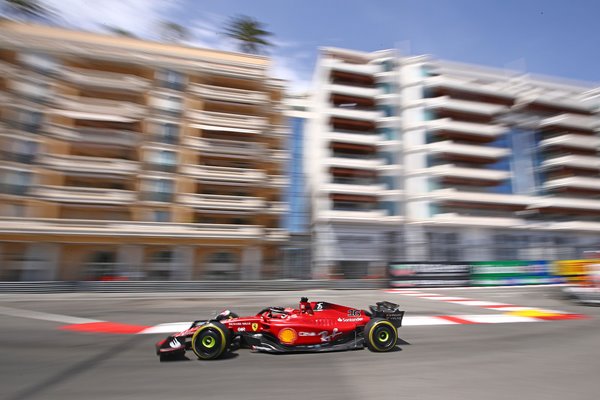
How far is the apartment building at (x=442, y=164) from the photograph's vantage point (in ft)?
79.8

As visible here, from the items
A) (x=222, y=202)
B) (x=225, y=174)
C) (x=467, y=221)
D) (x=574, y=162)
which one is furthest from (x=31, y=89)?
(x=574, y=162)

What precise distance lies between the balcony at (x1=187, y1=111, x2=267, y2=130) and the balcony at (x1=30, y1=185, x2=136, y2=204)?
21.9 ft

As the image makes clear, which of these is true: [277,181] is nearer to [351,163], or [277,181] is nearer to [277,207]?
[277,207]

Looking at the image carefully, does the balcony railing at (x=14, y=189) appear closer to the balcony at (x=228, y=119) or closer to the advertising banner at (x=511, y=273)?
the balcony at (x=228, y=119)

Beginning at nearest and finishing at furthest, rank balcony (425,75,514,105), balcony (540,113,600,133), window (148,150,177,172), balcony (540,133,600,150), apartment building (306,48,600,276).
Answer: window (148,150,177,172)
apartment building (306,48,600,276)
balcony (425,75,514,105)
balcony (540,133,600,150)
balcony (540,113,600,133)

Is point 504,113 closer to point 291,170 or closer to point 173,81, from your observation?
point 291,170

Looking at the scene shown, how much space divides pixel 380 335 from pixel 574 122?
37.7 metres

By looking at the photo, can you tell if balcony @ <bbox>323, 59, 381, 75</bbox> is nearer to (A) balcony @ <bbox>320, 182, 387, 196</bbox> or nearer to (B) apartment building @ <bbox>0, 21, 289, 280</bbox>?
(B) apartment building @ <bbox>0, 21, 289, 280</bbox>

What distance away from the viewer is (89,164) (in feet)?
67.7

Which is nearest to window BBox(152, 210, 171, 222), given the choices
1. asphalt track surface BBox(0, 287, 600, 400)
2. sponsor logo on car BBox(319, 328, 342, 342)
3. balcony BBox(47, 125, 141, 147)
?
balcony BBox(47, 125, 141, 147)

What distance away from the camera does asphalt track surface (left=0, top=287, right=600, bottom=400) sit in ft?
11.6

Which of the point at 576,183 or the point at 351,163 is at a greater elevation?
the point at 351,163

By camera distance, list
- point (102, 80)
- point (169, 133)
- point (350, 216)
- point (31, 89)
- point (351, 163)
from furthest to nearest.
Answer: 1. point (351, 163)
2. point (350, 216)
3. point (169, 133)
4. point (102, 80)
5. point (31, 89)

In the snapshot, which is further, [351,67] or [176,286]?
[351,67]
